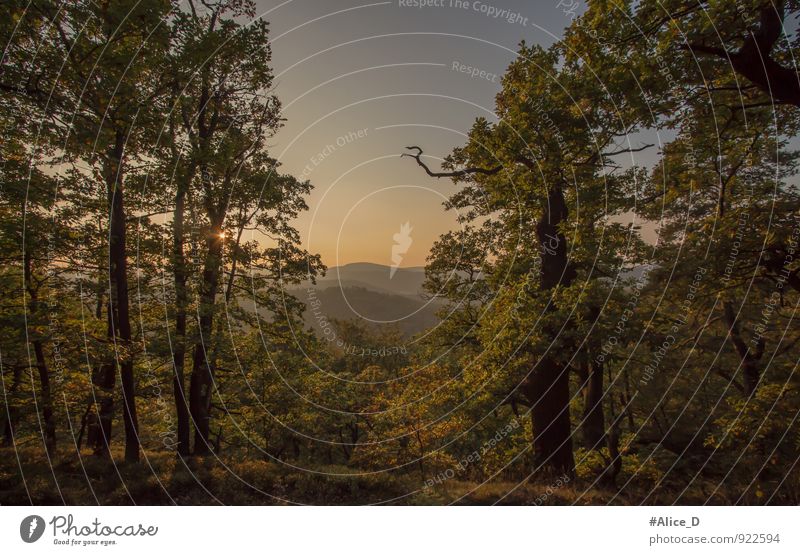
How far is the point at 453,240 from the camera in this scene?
56.4 feet

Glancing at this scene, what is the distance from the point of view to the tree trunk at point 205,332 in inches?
507

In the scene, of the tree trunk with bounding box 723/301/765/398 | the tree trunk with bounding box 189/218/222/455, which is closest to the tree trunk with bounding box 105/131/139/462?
the tree trunk with bounding box 189/218/222/455

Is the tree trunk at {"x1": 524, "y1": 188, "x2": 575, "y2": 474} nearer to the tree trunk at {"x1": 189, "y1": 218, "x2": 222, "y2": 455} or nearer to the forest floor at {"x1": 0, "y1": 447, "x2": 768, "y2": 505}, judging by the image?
the forest floor at {"x1": 0, "y1": 447, "x2": 768, "y2": 505}

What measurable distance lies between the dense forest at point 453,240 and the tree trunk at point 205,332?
0.14 m

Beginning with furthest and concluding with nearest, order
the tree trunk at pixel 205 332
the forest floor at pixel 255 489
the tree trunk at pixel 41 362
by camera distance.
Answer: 1. the tree trunk at pixel 205 332
2. the tree trunk at pixel 41 362
3. the forest floor at pixel 255 489

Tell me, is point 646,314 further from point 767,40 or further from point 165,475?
point 165,475

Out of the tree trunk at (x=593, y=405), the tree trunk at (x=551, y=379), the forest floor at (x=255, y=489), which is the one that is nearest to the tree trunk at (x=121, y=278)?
the forest floor at (x=255, y=489)

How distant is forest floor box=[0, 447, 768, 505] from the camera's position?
8.66 m

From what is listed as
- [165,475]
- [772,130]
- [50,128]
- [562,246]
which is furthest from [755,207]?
[165,475]

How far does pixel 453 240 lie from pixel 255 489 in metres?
13.2

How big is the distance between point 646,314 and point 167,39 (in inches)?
591

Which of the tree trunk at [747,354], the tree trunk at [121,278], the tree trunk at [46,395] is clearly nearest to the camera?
the tree trunk at [121,278]

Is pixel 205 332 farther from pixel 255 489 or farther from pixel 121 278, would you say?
pixel 255 489

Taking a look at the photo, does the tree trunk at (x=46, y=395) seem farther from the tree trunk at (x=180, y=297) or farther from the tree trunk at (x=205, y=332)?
the tree trunk at (x=205, y=332)
